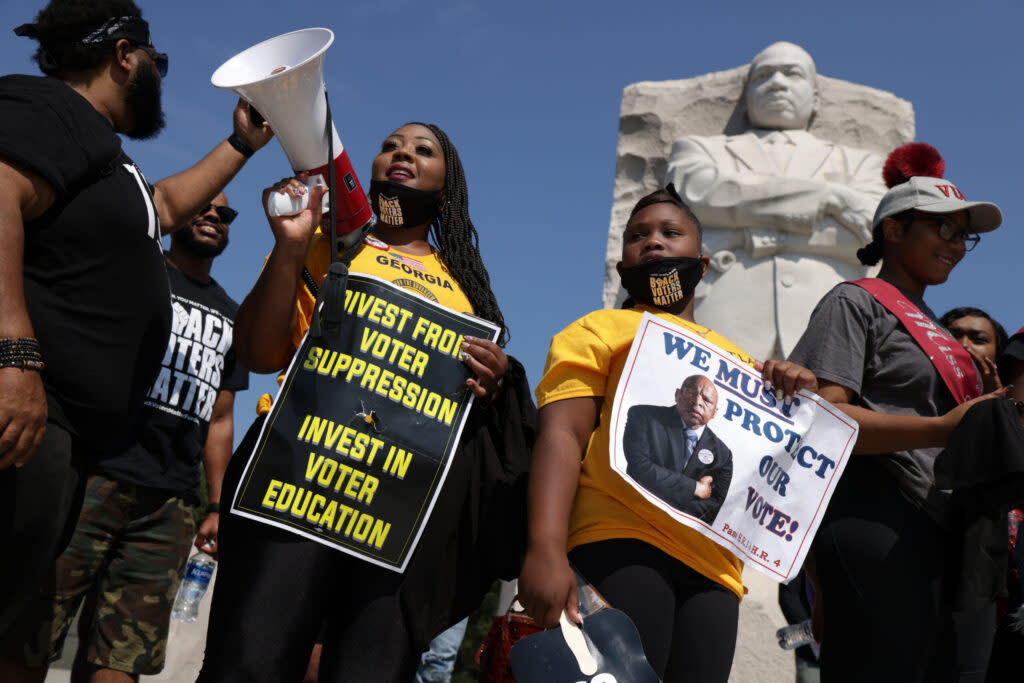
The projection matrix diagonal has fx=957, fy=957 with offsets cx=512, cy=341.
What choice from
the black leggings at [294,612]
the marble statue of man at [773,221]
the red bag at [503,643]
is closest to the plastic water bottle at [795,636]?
the red bag at [503,643]

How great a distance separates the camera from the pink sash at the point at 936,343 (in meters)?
2.30

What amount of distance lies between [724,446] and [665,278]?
0.43m

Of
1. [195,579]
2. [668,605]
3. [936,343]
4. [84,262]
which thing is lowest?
[195,579]

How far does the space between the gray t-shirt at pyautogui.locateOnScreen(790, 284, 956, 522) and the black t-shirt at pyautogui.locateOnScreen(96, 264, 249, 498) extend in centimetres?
177

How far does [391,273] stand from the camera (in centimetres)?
216

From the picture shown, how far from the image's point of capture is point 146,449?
3.04 metres

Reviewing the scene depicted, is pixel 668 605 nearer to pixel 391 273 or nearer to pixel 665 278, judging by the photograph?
pixel 665 278

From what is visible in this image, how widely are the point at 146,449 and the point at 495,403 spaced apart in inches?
55.3

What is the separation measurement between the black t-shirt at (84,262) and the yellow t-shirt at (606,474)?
0.88 meters

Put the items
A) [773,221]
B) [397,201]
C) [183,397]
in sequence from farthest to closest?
[773,221] → [183,397] → [397,201]

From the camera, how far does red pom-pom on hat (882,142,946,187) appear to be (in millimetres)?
2703

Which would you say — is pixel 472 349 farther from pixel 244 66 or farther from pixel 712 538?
pixel 244 66

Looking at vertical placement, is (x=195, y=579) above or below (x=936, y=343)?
below

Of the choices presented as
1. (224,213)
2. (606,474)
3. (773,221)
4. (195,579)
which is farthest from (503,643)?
(773,221)
